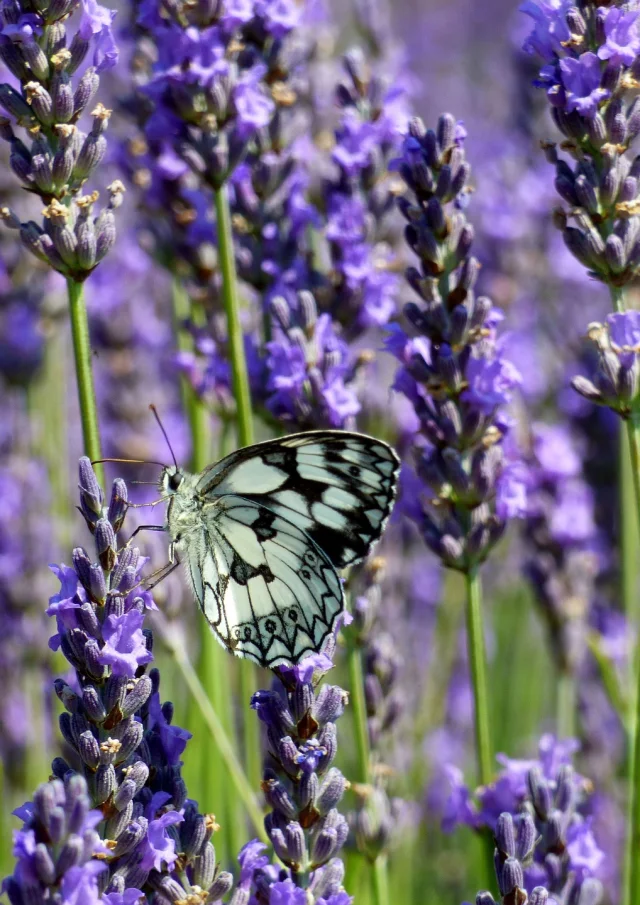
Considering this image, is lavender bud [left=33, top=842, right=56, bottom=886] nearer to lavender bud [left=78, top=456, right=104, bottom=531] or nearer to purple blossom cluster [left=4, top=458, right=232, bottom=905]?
purple blossom cluster [left=4, top=458, right=232, bottom=905]

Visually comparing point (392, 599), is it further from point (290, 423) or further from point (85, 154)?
point (85, 154)

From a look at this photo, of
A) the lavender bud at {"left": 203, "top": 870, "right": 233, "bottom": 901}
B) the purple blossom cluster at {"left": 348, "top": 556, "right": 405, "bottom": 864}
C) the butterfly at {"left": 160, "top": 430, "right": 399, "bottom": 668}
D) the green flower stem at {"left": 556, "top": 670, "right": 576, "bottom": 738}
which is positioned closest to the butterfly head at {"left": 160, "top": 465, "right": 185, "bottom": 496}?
the butterfly at {"left": 160, "top": 430, "right": 399, "bottom": 668}

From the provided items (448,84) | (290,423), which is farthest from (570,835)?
(448,84)

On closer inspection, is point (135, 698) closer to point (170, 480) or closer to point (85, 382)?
point (85, 382)

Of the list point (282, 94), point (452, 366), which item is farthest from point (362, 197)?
point (452, 366)

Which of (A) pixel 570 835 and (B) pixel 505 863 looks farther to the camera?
(A) pixel 570 835

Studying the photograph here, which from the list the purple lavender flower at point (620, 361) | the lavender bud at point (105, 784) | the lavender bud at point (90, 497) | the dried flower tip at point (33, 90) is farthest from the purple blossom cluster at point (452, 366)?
the lavender bud at point (105, 784)
